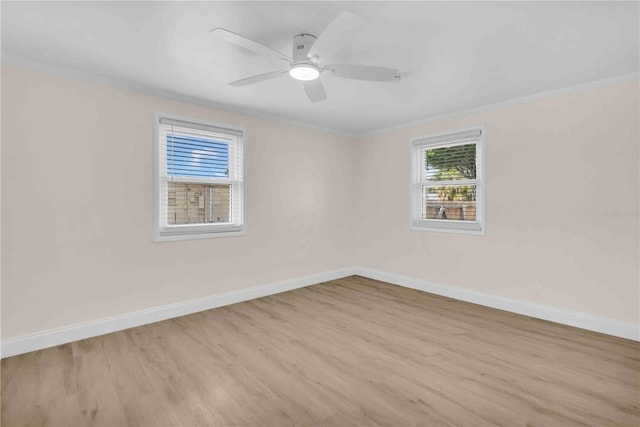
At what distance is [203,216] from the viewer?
375 cm

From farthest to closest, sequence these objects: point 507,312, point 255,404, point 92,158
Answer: point 507,312, point 92,158, point 255,404

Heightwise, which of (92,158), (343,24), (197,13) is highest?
(197,13)

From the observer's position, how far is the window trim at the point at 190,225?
3.30m

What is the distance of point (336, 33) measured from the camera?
184 centimetres

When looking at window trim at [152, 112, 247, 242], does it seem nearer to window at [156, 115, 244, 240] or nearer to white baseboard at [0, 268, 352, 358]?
window at [156, 115, 244, 240]

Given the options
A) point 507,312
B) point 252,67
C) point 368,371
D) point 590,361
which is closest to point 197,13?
point 252,67

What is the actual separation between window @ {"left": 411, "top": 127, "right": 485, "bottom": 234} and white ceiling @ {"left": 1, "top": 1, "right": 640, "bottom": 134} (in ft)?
2.51

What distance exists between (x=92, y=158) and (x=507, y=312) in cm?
455

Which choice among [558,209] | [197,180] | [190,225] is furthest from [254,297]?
[558,209]

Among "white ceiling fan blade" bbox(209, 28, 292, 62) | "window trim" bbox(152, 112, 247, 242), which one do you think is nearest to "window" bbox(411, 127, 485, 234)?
"window trim" bbox(152, 112, 247, 242)

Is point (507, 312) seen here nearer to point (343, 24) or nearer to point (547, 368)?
point (547, 368)

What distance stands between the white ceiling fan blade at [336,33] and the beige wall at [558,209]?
259 centimetres

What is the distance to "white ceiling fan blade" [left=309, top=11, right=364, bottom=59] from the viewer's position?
67.2 inches

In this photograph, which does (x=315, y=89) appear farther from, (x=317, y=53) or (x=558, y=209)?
(x=558, y=209)
